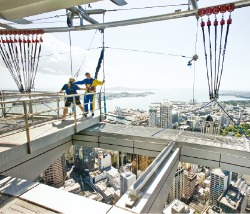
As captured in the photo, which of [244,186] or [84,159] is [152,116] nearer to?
[84,159]

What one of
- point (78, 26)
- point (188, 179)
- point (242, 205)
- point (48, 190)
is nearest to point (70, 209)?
point (48, 190)

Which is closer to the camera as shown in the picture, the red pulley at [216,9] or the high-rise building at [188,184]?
the red pulley at [216,9]

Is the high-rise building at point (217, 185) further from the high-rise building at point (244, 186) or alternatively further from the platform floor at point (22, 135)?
the platform floor at point (22, 135)

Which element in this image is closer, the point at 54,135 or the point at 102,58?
the point at 54,135

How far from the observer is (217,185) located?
32719 mm

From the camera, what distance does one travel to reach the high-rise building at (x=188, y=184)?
33.4m

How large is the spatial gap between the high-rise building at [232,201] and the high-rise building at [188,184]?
511 centimetres

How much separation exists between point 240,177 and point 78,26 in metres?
50.1

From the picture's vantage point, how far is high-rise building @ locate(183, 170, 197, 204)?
33388 millimetres

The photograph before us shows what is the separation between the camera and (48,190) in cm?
224

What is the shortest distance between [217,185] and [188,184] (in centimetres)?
513

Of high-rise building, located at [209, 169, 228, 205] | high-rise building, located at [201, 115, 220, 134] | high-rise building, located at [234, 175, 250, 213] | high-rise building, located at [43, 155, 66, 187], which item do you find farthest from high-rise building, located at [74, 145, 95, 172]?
high-rise building, located at [201, 115, 220, 134]

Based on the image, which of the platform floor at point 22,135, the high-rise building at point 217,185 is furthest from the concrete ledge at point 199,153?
the high-rise building at point 217,185

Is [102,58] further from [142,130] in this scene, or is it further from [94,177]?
[94,177]
